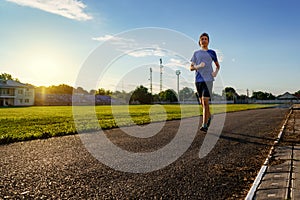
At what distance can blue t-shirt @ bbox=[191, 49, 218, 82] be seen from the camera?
6.05 metres

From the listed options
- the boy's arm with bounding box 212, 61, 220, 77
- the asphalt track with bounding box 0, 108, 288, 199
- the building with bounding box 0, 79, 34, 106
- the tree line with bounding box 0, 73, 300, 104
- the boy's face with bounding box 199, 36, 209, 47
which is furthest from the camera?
the building with bounding box 0, 79, 34, 106

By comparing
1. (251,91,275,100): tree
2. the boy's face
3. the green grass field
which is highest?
(251,91,275,100): tree

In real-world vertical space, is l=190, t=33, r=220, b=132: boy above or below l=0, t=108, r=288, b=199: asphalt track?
above

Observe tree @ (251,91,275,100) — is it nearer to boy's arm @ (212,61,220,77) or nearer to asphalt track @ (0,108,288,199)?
boy's arm @ (212,61,220,77)

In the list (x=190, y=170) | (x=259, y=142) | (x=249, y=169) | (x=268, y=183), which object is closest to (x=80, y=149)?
(x=190, y=170)

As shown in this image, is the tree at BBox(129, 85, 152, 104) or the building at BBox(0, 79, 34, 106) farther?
the building at BBox(0, 79, 34, 106)

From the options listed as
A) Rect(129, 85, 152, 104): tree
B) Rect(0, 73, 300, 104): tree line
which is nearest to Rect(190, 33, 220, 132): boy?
Rect(0, 73, 300, 104): tree line

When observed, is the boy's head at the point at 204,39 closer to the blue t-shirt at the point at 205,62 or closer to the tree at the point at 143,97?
the blue t-shirt at the point at 205,62

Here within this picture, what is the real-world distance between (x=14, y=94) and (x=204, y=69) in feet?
218

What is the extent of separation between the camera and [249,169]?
329 cm

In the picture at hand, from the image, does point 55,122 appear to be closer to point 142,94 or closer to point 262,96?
point 142,94

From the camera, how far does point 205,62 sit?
606 centimetres

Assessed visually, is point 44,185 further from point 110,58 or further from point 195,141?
point 110,58

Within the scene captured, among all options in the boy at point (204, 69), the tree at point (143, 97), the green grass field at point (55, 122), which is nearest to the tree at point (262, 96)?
the tree at point (143, 97)
